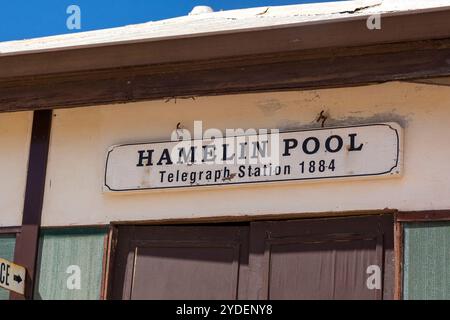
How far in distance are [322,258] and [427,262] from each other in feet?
2.27

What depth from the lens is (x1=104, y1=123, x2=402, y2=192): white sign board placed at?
661 centimetres

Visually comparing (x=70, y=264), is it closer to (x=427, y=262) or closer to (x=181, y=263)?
(x=181, y=263)

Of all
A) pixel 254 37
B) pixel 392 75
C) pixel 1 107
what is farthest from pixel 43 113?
pixel 392 75

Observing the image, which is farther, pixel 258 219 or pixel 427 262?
pixel 258 219

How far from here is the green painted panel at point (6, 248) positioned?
7430 mm

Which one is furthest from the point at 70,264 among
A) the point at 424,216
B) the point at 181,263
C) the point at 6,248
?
the point at 424,216

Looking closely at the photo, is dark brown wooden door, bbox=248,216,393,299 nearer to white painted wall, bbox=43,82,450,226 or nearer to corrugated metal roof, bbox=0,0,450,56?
white painted wall, bbox=43,82,450,226

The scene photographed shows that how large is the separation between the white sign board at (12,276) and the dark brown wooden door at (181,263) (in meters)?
0.63

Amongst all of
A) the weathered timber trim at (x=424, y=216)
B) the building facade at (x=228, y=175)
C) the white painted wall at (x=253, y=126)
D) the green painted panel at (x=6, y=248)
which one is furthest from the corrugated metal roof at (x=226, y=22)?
the green painted panel at (x=6, y=248)

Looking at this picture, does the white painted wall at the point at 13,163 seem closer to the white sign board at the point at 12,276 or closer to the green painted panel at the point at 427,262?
the white sign board at the point at 12,276

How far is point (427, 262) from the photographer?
248 inches

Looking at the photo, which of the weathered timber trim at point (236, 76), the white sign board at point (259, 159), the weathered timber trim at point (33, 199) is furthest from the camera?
the weathered timber trim at point (33, 199)

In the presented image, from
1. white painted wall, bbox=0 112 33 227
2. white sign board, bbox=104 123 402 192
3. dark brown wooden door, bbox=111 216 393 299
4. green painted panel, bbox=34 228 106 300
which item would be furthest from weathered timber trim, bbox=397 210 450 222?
white painted wall, bbox=0 112 33 227

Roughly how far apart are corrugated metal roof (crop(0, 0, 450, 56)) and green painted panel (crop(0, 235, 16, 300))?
1.34 meters
